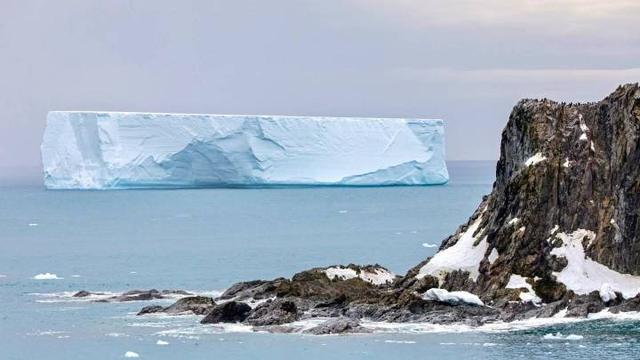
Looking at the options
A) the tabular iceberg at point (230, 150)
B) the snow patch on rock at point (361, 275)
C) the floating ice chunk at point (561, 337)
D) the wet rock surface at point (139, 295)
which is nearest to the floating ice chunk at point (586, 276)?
the floating ice chunk at point (561, 337)

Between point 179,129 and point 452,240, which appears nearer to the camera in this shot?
point 452,240

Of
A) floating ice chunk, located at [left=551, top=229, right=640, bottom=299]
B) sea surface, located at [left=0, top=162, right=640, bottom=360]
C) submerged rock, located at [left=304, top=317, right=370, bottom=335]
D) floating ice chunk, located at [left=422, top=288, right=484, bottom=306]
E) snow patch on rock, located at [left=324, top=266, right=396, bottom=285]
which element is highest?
floating ice chunk, located at [left=551, top=229, right=640, bottom=299]

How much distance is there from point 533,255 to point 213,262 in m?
30.0

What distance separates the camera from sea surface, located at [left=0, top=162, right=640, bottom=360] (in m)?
Result: 37.1

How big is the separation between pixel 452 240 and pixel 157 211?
79960 millimetres

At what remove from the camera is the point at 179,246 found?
3243 inches

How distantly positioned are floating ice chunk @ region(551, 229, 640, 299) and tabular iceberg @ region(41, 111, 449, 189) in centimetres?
5808

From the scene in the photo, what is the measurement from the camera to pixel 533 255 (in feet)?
139

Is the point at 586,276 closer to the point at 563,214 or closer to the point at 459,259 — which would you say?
the point at 563,214

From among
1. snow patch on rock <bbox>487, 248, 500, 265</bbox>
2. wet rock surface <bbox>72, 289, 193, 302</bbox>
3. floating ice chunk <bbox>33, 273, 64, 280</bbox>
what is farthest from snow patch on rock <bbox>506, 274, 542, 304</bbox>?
floating ice chunk <bbox>33, 273, 64, 280</bbox>

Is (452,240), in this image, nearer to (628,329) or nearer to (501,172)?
(501,172)

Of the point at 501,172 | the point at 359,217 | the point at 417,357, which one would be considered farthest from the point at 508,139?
the point at 359,217

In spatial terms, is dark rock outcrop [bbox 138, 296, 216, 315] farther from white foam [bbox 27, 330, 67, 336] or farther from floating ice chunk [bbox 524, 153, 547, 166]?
floating ice chunk [bbox 524, 153, 547, 166]

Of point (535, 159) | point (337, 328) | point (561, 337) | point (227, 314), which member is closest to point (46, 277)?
point (227, 314)
